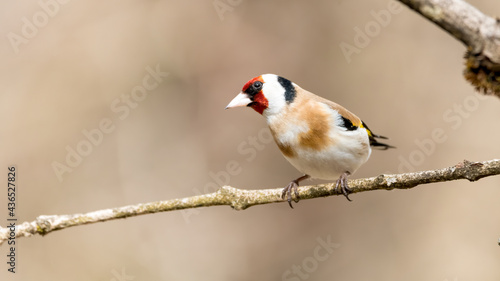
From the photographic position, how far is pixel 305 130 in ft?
11.4

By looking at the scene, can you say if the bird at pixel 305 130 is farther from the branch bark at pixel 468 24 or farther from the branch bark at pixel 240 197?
the branch bark at pixel 468 24

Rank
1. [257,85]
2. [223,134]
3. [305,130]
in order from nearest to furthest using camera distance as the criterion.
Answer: [257,85] < [305,130] < [223,134]

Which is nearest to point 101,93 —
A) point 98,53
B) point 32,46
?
point 98,53

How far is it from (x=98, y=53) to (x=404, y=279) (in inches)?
186

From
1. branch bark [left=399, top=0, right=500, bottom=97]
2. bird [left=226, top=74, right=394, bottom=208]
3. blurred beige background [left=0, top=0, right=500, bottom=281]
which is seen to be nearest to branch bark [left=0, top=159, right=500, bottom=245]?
bird [left=226, top=74, right=394, bottom=208]

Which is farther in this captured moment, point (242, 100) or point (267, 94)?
point (267, 94)

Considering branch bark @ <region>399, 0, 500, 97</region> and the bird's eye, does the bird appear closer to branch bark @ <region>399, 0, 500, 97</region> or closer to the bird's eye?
the bird's eye

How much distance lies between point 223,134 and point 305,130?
11.0 feet

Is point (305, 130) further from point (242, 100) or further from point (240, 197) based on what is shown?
point (240, 197)

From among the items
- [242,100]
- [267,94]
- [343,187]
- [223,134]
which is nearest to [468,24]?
[343,187]

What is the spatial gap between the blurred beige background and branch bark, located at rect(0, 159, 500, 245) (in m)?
3.63

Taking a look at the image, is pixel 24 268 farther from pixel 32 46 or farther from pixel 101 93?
pixel 32 46

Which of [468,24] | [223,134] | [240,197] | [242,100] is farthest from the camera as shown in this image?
[223,134]

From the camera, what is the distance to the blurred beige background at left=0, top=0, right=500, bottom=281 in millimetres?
6227
